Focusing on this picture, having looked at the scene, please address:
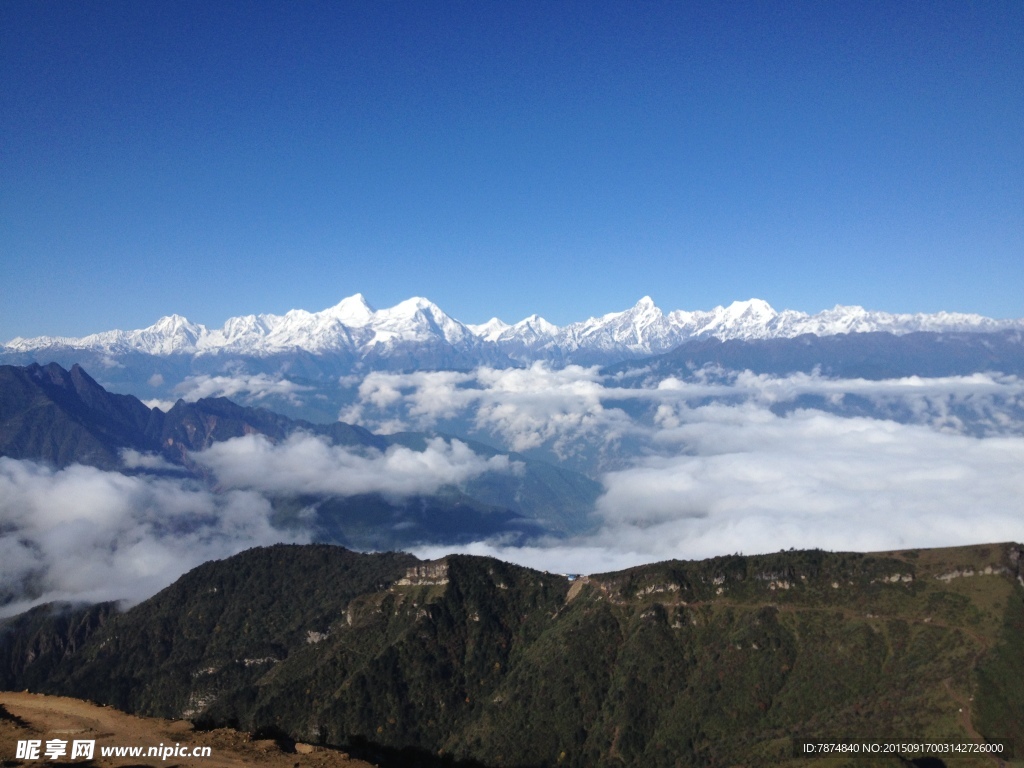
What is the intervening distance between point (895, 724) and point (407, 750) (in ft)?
436

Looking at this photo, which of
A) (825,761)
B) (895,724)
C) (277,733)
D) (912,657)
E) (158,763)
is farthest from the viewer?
(912,657)

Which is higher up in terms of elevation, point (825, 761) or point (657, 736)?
point (825, 761)

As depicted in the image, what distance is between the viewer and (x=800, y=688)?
19850cm

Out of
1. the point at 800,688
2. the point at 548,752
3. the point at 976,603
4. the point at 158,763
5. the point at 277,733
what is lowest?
the point at 548,752

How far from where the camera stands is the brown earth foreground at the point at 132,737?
179 ft

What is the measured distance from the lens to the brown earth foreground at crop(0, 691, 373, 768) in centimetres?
5447

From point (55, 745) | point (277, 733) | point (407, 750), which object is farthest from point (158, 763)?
point (407, 750)

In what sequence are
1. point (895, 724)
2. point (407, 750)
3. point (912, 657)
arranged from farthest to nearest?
point (912, 657)
point (895, 724)
point (407, 750)

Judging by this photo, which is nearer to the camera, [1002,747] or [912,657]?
[1002,747]

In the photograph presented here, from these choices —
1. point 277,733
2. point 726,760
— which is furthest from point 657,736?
point 277,733

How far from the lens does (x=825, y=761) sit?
152 metres

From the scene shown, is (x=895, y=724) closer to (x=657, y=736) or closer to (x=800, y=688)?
(x=800, y=688)

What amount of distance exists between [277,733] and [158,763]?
18077 mm

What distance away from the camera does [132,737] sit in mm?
59781
